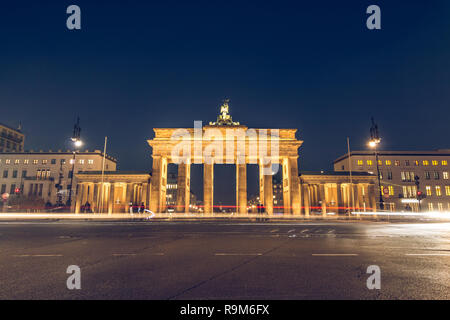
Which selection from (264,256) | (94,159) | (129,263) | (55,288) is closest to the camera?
(55,288)

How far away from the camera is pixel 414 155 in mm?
72875

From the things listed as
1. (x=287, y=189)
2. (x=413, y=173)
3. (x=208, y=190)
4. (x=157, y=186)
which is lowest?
(x=208, y=190)

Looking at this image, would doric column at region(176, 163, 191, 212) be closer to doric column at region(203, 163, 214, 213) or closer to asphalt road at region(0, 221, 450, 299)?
doric column at region(203, 163, 214, 213)

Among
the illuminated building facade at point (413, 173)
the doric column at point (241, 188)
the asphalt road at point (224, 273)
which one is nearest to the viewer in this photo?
the asphalt road at point (224, 273)

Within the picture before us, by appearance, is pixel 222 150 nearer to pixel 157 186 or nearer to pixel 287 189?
pixel 157 186

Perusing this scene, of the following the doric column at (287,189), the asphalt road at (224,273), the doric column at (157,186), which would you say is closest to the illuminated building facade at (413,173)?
the doric column at (287,189)

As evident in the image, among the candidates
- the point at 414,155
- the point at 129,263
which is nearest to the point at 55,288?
the point at 129,263

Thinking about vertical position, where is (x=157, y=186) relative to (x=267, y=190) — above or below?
above

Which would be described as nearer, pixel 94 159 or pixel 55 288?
pixel 55 288

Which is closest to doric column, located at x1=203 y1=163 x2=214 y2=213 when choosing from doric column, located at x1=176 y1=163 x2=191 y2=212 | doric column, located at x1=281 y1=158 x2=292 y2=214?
doric column, located at x1=176 y1=163 x2=191 y2=212

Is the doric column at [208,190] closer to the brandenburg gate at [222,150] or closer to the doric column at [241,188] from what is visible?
the brandenburg gate at [222,150]

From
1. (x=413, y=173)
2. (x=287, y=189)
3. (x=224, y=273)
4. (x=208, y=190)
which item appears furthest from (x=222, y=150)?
(x=413, y=173)
